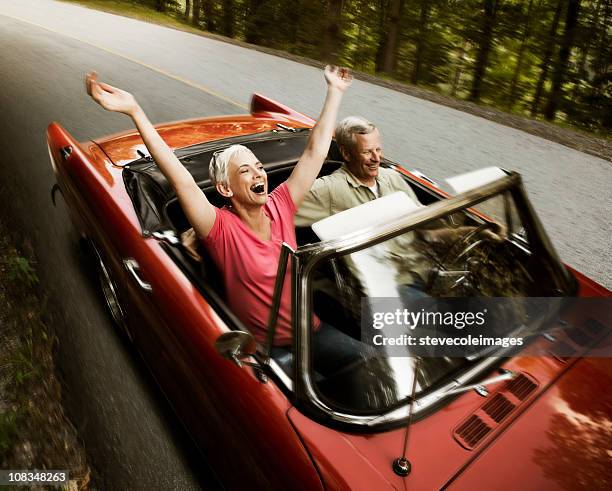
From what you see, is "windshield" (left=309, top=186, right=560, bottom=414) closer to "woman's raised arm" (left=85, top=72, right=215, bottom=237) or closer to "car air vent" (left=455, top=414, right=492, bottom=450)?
"car air vent" (left=455, top=414, right=492, bottom=450)

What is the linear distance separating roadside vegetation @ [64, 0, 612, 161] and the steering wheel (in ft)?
20.7

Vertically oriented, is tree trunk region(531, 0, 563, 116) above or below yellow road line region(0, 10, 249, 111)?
above

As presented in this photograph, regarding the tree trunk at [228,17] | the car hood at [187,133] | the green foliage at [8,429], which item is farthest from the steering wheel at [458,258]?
the tree trunk at [228,17]

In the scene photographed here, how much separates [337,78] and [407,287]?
1.52m

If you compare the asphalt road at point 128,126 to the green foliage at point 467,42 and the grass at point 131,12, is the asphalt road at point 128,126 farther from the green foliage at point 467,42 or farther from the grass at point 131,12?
the green foliage at point 467,42

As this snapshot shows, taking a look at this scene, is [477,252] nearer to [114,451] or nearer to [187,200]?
[187,200]

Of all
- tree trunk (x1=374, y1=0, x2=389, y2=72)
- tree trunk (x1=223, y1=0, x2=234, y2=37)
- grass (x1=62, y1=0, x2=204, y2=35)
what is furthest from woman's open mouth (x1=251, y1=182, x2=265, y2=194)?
tree trunk (x1=223, y1=0, x2=234, y2=37)

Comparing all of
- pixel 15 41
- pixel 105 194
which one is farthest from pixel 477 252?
pixel 15 41

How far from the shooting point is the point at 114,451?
251cm

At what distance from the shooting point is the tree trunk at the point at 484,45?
46.0 ft

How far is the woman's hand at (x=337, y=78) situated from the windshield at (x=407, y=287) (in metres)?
1.21

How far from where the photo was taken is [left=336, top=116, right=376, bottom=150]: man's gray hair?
2.65 m

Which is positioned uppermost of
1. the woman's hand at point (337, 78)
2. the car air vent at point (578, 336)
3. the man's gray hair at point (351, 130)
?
the woman's hand at point (337, 78)

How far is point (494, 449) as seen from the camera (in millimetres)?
1521
